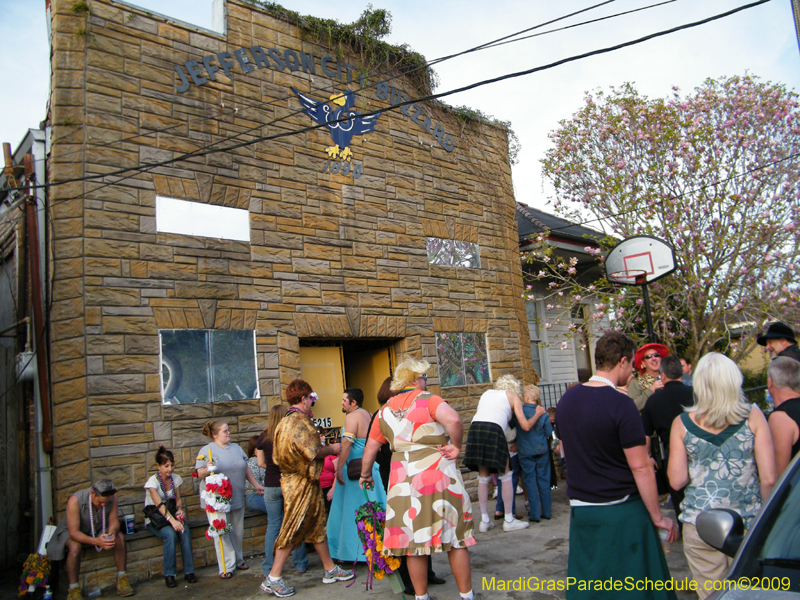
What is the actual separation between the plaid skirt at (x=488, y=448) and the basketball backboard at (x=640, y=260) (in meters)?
2.33

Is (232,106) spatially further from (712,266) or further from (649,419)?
(712,266)

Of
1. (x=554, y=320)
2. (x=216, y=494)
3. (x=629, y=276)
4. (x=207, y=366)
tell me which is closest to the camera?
(x=216, y=494)

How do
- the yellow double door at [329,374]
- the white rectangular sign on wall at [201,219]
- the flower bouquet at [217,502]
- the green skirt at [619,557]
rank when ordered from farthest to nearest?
the yellow double door at [329,374]
the white rectangular sign on wall at [201,219]
the flower bouquet at [217,502]
the green skirt at [619,557]

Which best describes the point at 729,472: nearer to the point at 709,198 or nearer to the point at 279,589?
the point at 279,589

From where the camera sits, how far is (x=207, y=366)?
22.7 ft

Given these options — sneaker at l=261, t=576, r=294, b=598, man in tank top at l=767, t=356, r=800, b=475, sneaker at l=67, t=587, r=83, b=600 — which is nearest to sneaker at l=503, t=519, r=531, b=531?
sneaker at l=261, t=576, r=294, b=598

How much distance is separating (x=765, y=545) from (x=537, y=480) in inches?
214

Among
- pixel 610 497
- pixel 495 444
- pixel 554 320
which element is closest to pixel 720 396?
pixel 610 497

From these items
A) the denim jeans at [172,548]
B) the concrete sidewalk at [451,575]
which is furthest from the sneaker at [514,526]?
the denim jeans at [172,548]

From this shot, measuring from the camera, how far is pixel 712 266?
11188 millimetres

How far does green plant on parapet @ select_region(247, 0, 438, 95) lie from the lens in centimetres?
845

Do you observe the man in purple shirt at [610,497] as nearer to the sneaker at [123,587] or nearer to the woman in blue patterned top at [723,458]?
the woman in blue patterned top at [723,458]

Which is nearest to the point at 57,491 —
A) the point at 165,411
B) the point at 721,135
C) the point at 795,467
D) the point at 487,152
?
the point at 165,411

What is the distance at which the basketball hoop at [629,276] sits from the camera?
280 inches
